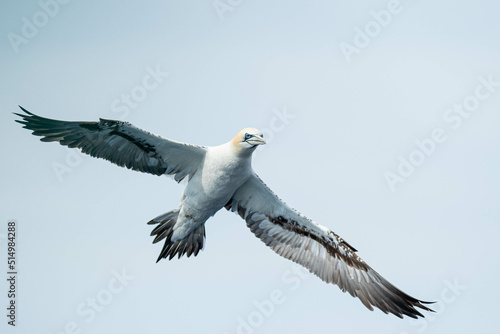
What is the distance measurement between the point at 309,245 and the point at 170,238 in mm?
3494

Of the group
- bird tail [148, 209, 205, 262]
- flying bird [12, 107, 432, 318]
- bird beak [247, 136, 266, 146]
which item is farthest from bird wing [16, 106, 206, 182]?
bird beak [247, 136, 266, 146]

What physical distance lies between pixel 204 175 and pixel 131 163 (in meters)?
1.78

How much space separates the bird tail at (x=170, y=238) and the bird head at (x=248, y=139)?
2.50 metres

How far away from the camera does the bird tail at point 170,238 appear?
1945 centimetres

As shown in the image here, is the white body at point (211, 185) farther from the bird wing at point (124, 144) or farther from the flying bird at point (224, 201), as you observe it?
the bird wing at point (124, 144)

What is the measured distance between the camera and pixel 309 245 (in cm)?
2033

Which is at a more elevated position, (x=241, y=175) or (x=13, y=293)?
(x=241, y=175)

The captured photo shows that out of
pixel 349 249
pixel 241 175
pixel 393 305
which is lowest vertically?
pixel 393 305

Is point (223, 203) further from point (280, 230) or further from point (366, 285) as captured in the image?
point (366, 285)

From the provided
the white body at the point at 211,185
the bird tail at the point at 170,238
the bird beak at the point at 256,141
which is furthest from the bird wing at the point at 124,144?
the bird beak at the point at 256,141

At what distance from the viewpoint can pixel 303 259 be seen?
66.7 ft

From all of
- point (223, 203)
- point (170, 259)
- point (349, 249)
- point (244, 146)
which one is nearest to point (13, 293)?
point (170, 259)

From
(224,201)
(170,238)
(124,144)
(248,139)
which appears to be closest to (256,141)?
(248,139)

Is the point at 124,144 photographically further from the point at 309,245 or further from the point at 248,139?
the point at 309,245
